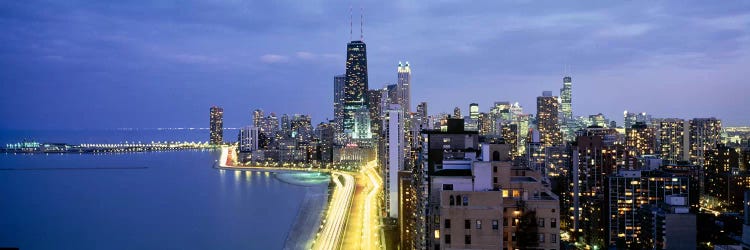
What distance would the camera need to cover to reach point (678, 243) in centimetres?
1798

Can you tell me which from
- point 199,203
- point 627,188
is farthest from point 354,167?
point 627,188

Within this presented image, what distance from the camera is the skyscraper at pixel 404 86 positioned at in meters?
59.1

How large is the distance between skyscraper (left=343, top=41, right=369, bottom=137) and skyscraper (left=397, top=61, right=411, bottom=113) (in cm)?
3017

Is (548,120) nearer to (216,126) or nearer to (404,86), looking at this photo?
(404,86)

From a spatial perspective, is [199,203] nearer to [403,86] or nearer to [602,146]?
[602,146]

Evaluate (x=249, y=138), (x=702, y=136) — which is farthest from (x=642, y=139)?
(x=249, y=138)

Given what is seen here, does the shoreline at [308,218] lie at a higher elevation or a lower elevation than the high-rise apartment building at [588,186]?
lower

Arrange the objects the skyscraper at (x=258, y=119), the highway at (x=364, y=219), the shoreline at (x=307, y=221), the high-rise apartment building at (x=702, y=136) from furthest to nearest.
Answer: the skyscraper at (x=258, y=119)
the high-rise apartment building at (x=702, y=136)
the shoreline at (x=307, y=221)
the highway at (x=364, y=219)

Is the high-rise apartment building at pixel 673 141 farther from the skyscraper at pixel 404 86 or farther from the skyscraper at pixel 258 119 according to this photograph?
the skyscraper at pixel 258 119

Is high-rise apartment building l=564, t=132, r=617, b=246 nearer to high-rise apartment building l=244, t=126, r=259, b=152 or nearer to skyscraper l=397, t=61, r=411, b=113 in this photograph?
skyscraper l=397, t=61, r=411, b=113

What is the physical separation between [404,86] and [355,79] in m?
33.9

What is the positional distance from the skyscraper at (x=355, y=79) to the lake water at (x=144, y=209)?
36.2m

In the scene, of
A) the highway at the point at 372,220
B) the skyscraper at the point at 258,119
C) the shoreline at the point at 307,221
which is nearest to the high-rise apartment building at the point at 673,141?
the highway at the point at 372,220

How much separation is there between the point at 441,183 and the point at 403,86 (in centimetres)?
5130
